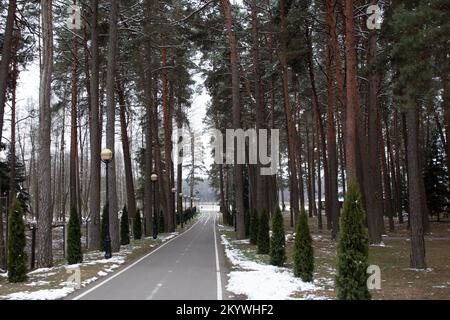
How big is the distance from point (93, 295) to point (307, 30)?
674 inches

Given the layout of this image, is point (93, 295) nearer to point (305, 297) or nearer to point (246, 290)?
point (246, 290)

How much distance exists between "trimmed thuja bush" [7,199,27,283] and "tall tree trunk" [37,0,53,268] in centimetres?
271

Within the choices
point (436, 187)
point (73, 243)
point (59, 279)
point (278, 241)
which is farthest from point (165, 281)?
point (436, 187)

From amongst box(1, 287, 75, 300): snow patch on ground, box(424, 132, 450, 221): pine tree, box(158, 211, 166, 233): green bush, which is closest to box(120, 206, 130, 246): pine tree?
box(158, 211, 166, 233): green bush

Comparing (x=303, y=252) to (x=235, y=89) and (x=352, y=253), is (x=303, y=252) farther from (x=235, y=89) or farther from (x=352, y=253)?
(x=235, y=89)

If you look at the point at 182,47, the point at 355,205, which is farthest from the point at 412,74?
the point at 182,47

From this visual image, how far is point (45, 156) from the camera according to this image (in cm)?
1484

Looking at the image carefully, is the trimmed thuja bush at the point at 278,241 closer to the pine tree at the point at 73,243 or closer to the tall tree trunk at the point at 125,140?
the pine tree at the point at 73,243

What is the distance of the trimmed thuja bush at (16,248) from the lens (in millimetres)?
11570

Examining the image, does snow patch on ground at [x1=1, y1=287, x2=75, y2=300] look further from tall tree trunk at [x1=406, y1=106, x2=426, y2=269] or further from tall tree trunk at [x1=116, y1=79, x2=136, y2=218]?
tall tree trunk at [x1=116, y1=79, x2=136, y2=218]

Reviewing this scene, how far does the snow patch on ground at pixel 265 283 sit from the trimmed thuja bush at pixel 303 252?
266mm

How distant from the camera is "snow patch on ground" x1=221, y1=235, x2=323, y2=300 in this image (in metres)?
9.53

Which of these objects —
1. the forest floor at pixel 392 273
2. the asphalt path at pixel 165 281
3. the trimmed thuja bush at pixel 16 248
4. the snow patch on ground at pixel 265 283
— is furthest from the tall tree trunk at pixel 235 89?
the trimmed thuja bush at pixel 16 248

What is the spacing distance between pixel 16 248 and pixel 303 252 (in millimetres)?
7055
